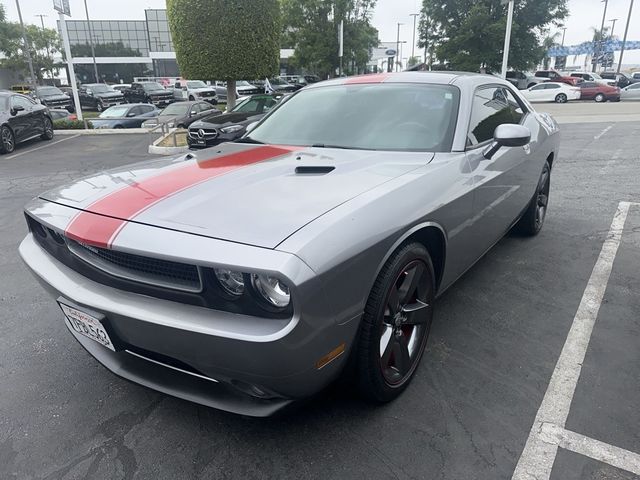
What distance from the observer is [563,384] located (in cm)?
243

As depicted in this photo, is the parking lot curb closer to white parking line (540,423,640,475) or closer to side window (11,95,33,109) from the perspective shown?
side window (11,95,33,109)

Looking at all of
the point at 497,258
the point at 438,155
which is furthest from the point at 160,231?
the point at 497,258

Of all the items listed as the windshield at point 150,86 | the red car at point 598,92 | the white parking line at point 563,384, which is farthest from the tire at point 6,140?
the red car at point 598,92

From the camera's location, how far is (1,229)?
5.32 m

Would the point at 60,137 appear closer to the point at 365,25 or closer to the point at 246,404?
the point at 246,404

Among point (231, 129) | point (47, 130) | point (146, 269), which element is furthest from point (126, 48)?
point (146, 269)

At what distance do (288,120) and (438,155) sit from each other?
1239 mm

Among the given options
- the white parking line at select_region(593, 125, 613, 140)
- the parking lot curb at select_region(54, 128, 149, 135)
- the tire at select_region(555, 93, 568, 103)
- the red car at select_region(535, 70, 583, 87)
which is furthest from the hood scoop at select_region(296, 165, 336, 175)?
the red car at select_region(535, 70, 583, 87)

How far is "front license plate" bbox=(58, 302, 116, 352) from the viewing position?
6.30 ft

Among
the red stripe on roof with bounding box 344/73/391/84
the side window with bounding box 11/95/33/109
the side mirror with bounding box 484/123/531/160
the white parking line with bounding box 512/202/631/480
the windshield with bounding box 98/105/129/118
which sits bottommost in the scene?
the windshield with bounding box 98/105/129/118

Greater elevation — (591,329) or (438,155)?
(438,155)

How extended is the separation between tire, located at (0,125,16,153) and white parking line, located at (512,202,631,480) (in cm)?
1182

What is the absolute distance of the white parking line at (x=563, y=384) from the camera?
194 centimetres

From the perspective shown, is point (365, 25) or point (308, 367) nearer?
point (308, 367)
